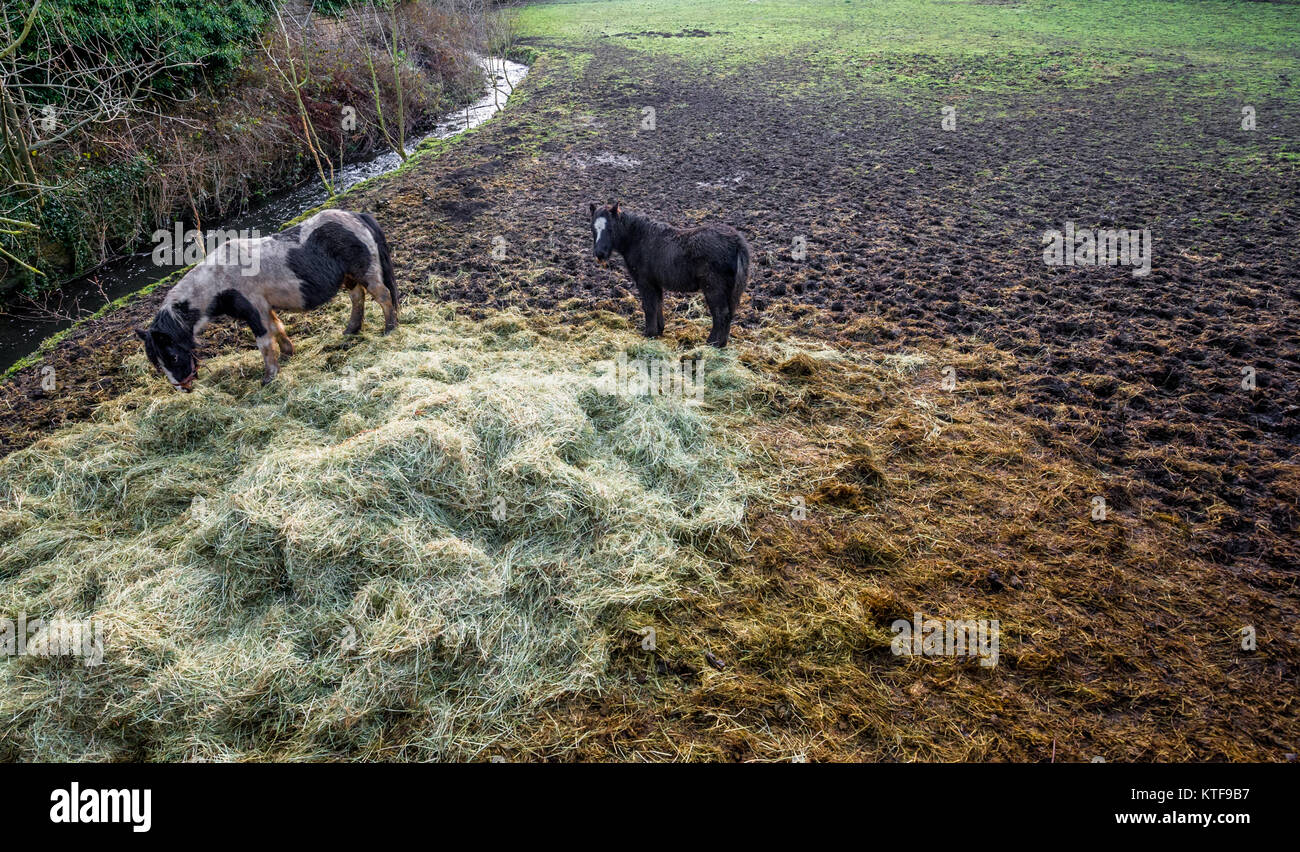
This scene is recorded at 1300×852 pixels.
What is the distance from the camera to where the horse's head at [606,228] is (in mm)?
6173

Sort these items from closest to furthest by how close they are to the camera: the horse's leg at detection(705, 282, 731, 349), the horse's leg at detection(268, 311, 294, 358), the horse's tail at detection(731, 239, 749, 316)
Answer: the horse's tail at detection(731, 239, 749, 316) < the horse's leg at detection(705, 282, 731, 349) < the horse's leg at detection(268, 311, 294, 358)

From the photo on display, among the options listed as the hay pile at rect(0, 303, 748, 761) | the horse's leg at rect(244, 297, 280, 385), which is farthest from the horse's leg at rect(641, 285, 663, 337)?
the horse's leg at rect(244, 297, 280, 385)

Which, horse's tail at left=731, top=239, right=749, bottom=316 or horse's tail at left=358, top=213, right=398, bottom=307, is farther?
horse's tail at left=358, top=213, right=398, bottom=307

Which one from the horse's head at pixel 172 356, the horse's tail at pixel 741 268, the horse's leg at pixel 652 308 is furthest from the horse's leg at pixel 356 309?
the horse's tail at pixel 741 268

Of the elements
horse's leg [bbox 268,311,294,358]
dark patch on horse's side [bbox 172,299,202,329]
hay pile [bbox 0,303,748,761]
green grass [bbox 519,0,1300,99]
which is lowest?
hay pile [bbox 0,303,748,761]

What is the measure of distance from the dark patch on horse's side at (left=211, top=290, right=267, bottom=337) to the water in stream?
369cm

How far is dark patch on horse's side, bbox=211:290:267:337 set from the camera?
5.45 m

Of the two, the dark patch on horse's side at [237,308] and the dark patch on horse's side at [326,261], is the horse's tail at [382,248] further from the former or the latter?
the dark patch on horse's side at [237,308]

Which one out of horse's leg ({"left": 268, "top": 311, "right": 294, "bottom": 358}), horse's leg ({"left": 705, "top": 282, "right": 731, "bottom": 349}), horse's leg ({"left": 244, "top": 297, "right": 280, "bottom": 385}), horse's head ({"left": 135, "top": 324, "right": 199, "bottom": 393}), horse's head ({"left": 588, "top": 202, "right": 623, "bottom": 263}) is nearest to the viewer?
horse's head ({"left": 135, "top": 324, "right": 199, "bottom": 393})

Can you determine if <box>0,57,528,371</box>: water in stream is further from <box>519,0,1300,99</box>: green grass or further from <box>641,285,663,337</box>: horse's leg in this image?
<box>519,0,1300,99</box>: green grass

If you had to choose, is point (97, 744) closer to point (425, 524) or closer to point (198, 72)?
point (425, 524)

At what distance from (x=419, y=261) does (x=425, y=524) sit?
5.57m

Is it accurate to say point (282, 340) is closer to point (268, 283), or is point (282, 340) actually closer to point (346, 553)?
point (268, 283)

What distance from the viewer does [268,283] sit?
18.4 feet
